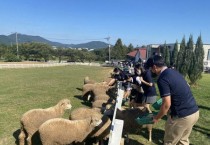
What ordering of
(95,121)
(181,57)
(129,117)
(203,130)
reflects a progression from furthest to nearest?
1. (181,57)
2. (203,130)
3. (129,117)
4. (95,121)

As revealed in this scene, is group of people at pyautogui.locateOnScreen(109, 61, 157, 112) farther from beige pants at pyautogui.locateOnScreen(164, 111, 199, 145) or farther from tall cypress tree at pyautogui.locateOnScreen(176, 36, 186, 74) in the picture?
tall cypress tree at pyautogui.locateOnScreen(176, 36, 186, 74)

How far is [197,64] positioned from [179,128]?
68.7 feet

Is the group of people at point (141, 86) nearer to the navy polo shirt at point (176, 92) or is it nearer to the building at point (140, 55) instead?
the navy polo shirt at point (176, 92)

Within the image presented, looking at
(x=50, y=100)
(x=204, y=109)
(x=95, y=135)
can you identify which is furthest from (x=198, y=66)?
(x=95, y=135)

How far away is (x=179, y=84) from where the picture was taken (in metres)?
4.69

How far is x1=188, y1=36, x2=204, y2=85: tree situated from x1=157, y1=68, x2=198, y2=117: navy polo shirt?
20327 mm

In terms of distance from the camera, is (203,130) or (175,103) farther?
(203,130)

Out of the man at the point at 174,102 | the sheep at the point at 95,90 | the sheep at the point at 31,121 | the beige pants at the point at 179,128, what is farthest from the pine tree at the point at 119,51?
the man at the point at 174,102

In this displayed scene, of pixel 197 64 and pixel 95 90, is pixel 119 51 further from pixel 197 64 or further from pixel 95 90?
pixel 95 90

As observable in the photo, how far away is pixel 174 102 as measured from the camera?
4.75 m

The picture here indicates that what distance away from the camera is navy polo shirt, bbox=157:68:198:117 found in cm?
459

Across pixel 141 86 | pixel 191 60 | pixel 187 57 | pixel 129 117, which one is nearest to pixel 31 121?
pixel 129 117

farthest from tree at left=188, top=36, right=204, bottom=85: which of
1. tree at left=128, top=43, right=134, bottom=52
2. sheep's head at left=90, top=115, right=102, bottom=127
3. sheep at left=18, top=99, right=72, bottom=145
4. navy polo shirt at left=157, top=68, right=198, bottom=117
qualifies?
tree at left=128, top=43, right=134, bottom=52

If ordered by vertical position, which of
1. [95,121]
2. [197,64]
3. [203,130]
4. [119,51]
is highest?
[119,51]
